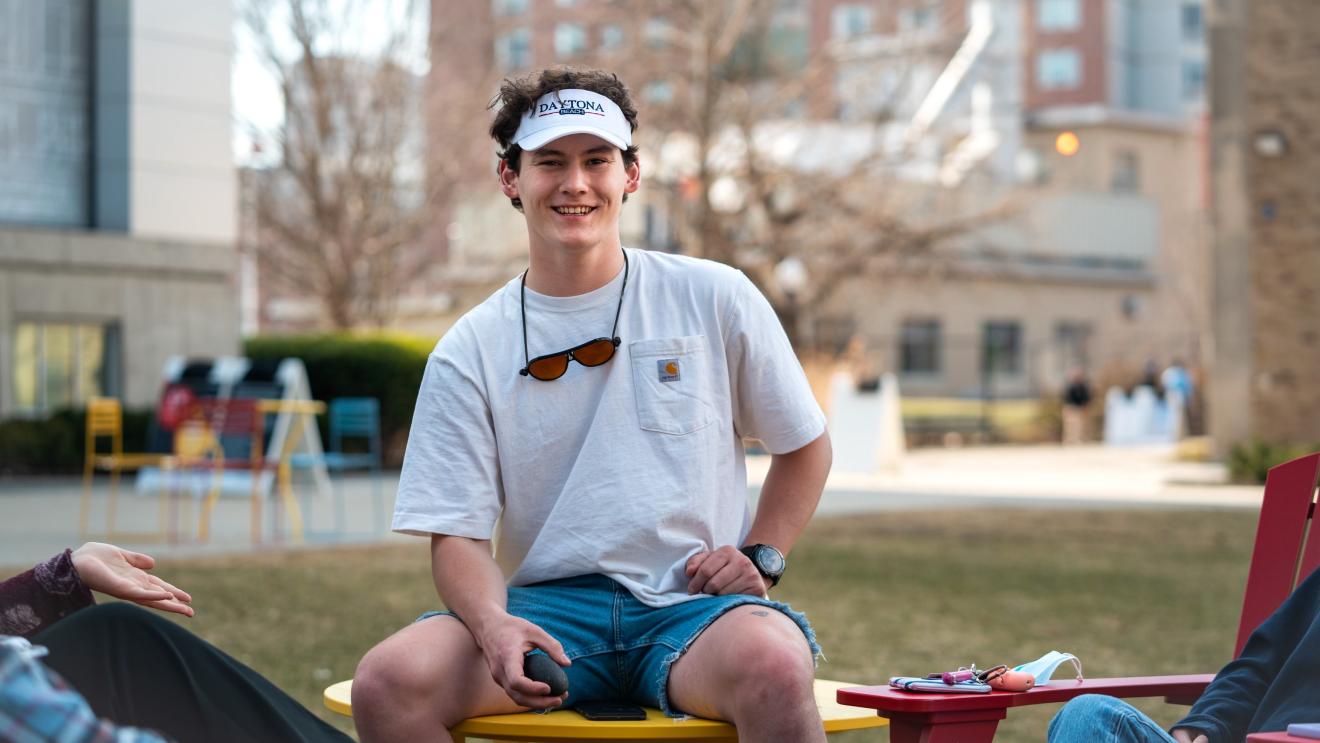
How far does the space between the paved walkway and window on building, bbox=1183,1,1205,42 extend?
163 ft

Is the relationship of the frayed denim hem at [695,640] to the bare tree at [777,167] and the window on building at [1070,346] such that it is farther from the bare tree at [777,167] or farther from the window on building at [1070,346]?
the window on building at [1070,346]

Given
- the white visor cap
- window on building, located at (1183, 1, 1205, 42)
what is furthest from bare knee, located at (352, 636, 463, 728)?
window on building, located at (1183, 1, 1205, 42)

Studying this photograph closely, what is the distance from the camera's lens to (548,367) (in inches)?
144

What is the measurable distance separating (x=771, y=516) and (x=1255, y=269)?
19255mm

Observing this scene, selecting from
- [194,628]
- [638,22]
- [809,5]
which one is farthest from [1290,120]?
[809,5]

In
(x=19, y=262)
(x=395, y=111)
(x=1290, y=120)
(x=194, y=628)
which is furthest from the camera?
(x=395, y=111)

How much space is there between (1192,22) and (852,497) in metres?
60.6

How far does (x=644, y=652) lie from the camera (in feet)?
11.5

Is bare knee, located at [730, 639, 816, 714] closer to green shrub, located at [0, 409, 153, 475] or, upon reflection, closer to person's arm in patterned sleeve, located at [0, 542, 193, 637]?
person's arm in patterned sleeve, located at [0, 542, 193, 637]

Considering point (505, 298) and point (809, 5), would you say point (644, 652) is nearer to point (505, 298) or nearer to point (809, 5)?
point (505, 298)

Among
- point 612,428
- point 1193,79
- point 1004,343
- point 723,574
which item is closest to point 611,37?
point 1004,343

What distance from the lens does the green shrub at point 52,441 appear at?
18.0m

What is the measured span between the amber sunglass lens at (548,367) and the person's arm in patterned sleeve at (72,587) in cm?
85

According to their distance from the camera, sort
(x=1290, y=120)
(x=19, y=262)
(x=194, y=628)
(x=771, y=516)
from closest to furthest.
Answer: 1. (x=771, y=516)
2. (x=194, y=628)
3. (x=19, y=262)
4. (x=1290, y=120)
